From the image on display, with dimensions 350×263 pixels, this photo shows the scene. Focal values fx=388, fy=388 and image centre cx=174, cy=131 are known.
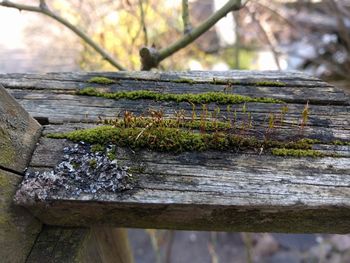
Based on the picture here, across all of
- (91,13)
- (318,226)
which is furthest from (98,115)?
(91,13)

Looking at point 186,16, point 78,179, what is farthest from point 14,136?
point 186,16

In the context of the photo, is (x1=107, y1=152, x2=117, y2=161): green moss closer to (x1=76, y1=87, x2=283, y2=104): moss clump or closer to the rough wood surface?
the rough wood surface

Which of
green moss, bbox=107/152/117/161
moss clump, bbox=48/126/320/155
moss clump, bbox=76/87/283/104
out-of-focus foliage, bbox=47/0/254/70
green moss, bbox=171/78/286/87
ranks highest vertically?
out-of-focus foliage, bbox=47/0/254/70

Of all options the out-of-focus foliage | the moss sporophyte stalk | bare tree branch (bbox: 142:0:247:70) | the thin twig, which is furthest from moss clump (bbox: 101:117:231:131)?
the out-of-focus foliage

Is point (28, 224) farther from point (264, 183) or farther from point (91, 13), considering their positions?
point (91, 13)

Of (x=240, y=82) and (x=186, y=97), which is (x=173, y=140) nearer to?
(x=186, y=97)
